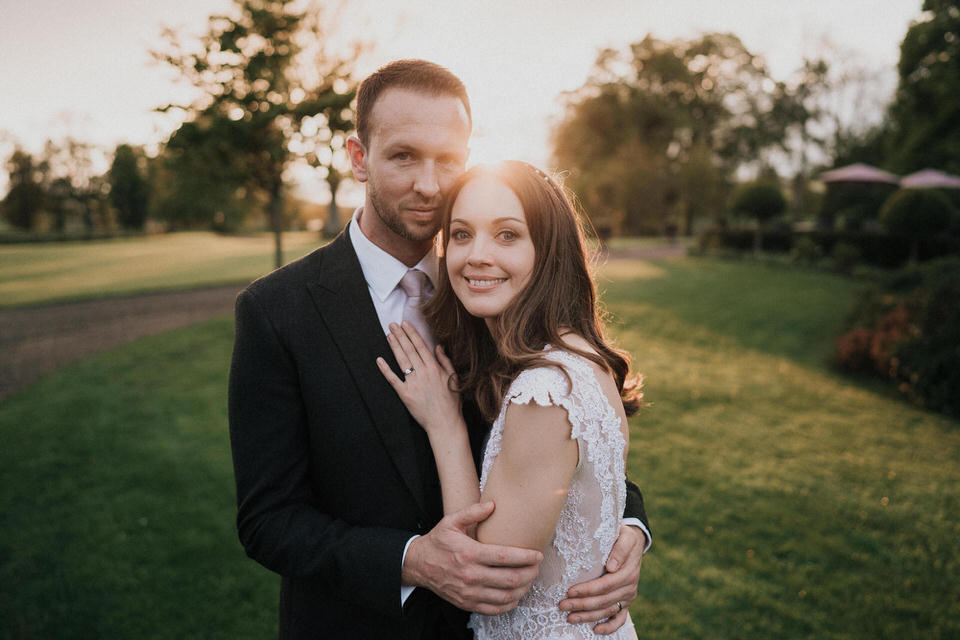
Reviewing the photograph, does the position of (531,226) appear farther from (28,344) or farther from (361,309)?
(28,344)

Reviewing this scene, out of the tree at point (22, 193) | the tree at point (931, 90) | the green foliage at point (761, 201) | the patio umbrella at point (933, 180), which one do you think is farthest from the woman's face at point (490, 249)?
the tree at point (22, 193)

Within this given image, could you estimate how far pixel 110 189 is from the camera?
2215 inches

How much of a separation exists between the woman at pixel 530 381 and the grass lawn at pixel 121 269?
65.8ft

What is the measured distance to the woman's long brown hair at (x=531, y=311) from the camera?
6.24ft

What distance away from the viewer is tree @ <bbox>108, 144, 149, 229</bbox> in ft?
180

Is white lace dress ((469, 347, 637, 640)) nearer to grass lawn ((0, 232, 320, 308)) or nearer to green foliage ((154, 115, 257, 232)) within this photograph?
green foliage ((154, 115, 257, 232))

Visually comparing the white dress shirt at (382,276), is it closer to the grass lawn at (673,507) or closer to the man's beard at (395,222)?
the man's beard at (395,222)

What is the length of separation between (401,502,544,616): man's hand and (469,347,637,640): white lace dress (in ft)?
0.75

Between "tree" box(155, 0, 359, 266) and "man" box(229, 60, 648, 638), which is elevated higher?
"tree" box(155, 0, 359, 266)

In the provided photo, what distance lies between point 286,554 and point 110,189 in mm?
67543

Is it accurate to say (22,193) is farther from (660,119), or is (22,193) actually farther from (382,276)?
(382,276)

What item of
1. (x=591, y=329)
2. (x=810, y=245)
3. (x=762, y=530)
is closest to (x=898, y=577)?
(x=762, y=530)

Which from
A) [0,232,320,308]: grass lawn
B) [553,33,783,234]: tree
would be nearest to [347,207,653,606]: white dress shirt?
[0,232,320,308]: grass lawn

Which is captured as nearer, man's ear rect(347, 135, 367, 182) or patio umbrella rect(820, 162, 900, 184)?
man's ear rect(347, 135, 367, 182)
